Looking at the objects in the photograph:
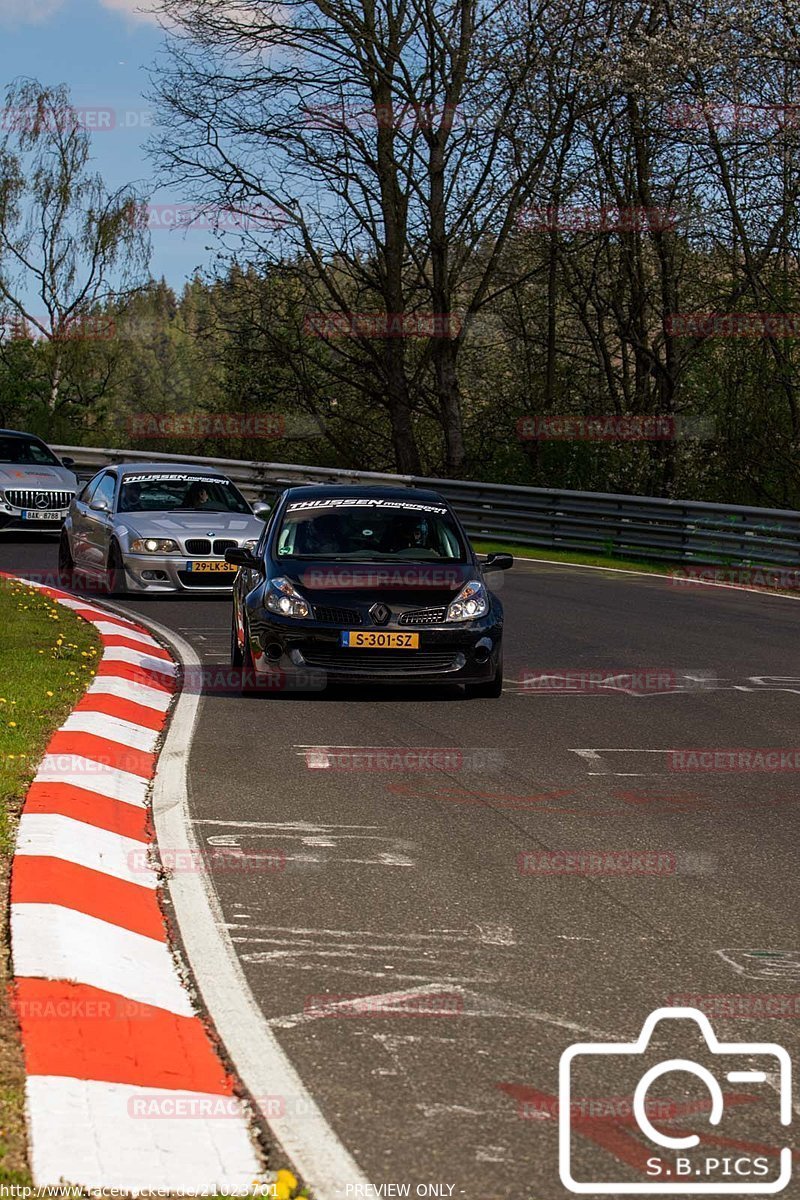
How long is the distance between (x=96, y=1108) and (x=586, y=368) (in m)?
30.6

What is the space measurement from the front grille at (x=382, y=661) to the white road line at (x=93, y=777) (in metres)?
3.09

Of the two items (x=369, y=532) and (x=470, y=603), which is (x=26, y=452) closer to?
(x=369, y=532)

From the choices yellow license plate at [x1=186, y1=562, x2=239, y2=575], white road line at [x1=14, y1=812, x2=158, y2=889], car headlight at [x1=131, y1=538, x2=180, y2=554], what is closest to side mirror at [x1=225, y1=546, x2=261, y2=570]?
white road line at [x1=14, y1=812, x2=158, y2=889]

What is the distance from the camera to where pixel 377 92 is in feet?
106

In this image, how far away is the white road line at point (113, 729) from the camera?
30.4ft

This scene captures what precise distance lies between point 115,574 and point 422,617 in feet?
24.9

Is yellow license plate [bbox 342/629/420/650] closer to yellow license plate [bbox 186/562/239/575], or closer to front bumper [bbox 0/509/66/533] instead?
yellow license plate [bbox 186/562/239/575]

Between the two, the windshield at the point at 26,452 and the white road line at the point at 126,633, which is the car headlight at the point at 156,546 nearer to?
the white road line at the point at 126,633

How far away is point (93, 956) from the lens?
5.16 meters

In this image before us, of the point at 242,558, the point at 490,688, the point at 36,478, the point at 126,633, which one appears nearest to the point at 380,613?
the point at 490,688

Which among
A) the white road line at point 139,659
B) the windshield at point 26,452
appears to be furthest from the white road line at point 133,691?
the windshield at point 26,452

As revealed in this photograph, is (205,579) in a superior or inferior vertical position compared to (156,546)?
inferior

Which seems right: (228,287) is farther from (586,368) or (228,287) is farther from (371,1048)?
(371,1048)

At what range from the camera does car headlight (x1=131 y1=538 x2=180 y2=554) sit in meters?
18.0
